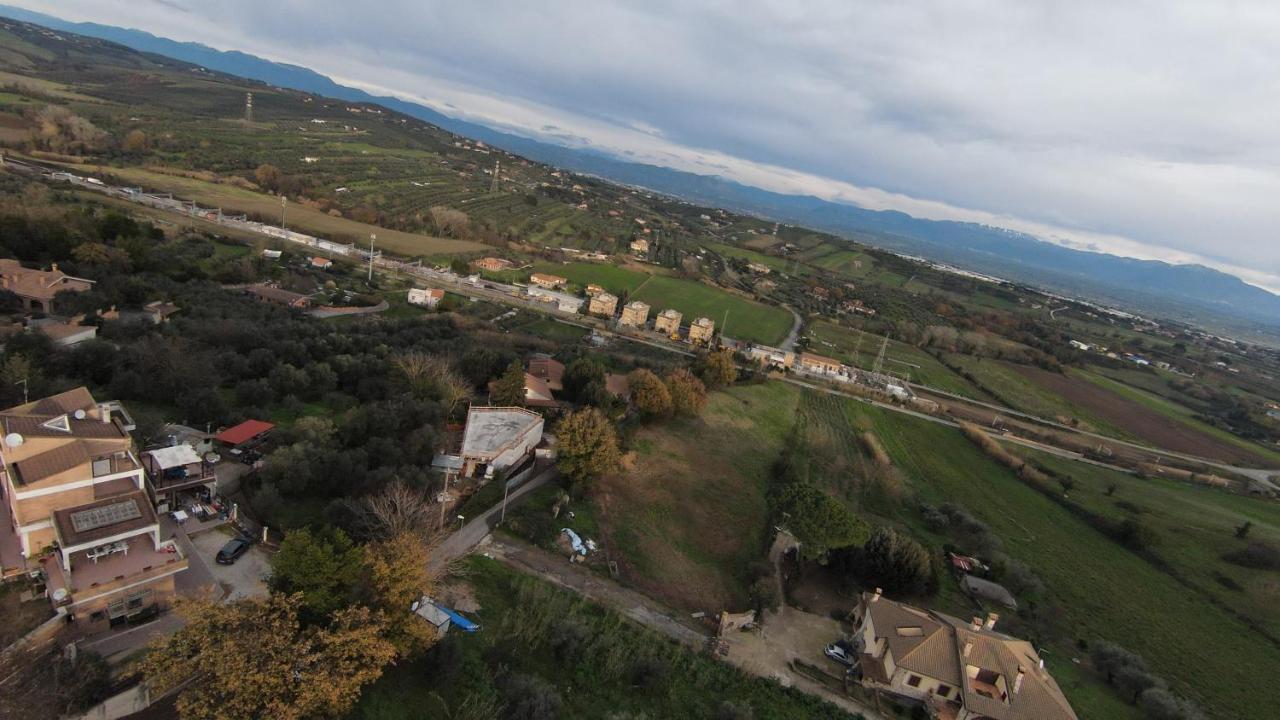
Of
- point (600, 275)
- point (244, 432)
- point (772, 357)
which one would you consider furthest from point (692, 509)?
point (600, 275)

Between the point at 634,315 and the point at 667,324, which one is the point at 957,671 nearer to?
the point at 667,324

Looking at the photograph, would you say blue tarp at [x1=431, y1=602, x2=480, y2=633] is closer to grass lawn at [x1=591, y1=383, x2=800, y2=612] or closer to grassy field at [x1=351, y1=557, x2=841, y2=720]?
grassy field at [x1=351, y1=557, x2=841, y2=720]

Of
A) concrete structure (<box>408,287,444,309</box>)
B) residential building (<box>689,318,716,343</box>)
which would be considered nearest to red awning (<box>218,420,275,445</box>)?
concrete structure (<box>408,287,444,309</box>)

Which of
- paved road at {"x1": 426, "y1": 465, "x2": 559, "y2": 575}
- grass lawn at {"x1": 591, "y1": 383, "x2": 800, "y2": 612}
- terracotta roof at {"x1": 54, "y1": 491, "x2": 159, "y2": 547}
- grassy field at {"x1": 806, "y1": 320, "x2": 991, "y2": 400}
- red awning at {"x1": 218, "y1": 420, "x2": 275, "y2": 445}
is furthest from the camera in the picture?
grassy field at {"x1": 806, "y1": 320, "x2": 991, "y2": 400}

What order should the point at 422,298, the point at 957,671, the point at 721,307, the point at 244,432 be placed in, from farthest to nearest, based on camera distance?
the point at 721,307 < the point at 422,298 < the point at 244,432 < the point at 957,671

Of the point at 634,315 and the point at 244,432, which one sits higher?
the point at 634,315

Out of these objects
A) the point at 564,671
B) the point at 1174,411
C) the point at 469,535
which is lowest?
the point at 564,671

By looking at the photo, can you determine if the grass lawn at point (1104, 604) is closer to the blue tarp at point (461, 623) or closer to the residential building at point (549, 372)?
the blue tarp at point (461, 623)
